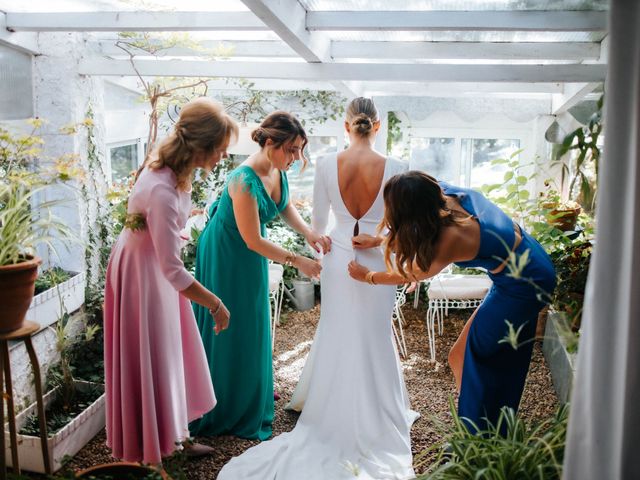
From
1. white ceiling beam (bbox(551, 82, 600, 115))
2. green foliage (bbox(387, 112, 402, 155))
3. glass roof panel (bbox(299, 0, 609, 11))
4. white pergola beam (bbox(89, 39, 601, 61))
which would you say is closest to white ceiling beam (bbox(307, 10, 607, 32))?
glass roof panel (bbox(299, 0, 609, 11))

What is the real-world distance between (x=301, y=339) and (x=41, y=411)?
311 centimetres

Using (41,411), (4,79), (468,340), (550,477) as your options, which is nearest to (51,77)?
(4,79)

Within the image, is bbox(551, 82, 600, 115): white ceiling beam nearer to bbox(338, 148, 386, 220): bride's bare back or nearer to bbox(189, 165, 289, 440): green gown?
bbox(338, 148, 386, 220): bride's bare back

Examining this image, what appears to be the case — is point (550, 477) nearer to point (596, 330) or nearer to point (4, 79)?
point (596, 330)

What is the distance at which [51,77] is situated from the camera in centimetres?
414

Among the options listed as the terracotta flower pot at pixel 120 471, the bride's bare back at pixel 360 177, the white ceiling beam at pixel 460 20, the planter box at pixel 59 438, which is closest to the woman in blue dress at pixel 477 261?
the bride's bare back at pixel 360 177

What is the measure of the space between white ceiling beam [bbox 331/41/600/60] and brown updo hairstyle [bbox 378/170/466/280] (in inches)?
66.6

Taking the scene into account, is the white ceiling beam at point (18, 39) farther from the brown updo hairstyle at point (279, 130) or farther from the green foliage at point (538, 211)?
the green foliage at point (538, 211)

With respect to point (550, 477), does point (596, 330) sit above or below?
above

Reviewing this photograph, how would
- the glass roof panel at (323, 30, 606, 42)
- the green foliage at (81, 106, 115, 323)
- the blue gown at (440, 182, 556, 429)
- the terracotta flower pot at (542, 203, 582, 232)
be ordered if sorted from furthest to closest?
the terracotta flower pot at (542, 203, 582, 232)
the green foliage at (81, 106, 115, 323)
the glass roof panel at (323, 30, 606, 42)
the blue gown at (440, 182, 556, 429)

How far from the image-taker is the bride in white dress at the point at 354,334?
10.8 feet

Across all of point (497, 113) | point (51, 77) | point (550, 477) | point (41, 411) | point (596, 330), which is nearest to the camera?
point (596, 330)

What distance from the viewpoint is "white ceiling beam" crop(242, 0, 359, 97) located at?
249cm

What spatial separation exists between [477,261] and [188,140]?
131 cm
